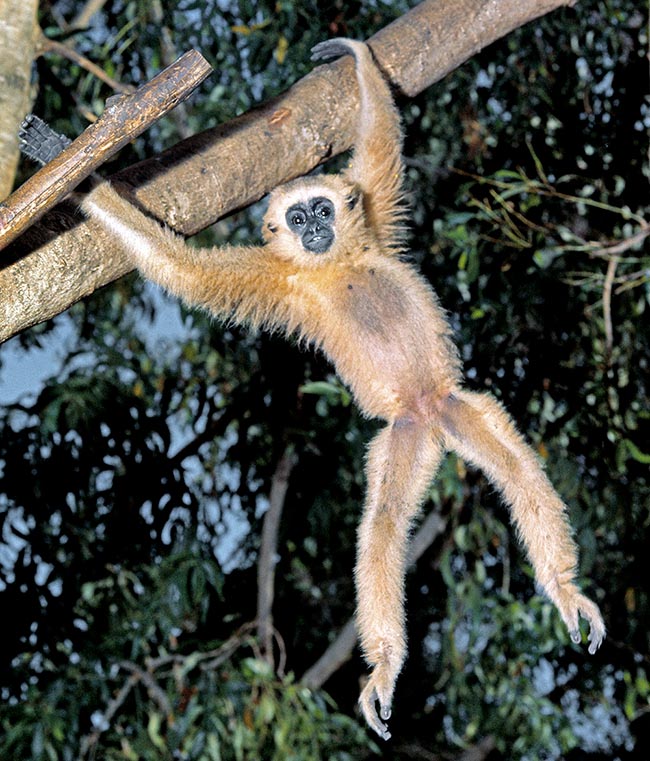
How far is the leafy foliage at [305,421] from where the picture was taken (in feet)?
18.1

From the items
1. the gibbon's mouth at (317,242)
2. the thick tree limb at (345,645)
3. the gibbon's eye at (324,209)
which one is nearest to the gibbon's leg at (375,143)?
the gibbon's eye at (324,209)

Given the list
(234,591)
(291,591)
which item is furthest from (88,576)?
(291,591)

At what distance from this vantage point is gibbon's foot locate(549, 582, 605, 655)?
3752 millimetres

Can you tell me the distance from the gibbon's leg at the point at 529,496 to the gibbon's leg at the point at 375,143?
100 cm

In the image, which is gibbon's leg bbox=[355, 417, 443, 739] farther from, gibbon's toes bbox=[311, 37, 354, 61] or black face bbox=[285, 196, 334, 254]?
gibbon's toes bbox=[311, 37, 354, 61]

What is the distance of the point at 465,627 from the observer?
24.1 feet

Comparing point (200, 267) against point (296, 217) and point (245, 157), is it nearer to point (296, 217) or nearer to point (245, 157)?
point (245, 157)

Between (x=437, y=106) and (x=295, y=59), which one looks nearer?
(x=295, y=59)

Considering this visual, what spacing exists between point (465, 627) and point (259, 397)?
2455 millimetres

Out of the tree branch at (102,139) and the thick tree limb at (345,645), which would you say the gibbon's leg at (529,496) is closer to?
the tree branch at (102,139)

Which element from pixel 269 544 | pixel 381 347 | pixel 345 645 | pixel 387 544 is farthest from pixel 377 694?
pixel 345 645

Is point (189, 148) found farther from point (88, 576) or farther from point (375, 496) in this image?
point (88, 576)

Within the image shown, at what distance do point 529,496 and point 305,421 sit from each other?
8.69 ft

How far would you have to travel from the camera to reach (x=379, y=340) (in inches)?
168
